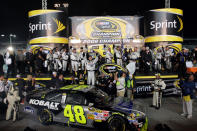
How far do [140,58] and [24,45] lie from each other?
2599 centimetres

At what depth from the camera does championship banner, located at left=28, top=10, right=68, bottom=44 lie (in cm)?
1159

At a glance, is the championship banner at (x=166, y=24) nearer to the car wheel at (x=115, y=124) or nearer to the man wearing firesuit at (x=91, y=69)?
the man wearing firesuit at (x=91, y=69)

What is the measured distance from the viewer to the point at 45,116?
5539 millimetres

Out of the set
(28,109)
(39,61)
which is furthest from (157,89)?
(39,61)

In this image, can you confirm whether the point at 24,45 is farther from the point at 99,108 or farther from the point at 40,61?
the point at 99,108

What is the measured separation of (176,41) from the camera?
12.1m

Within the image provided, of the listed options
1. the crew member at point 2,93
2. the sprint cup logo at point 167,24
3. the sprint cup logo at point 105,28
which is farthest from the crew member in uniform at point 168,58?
the crew member at point 2,93

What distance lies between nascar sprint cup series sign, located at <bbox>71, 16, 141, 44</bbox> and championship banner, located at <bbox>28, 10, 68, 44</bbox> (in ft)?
4.69

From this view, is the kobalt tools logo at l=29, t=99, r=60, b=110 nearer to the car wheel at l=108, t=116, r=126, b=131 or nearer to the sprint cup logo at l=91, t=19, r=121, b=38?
the car wheel at l=108, t=116, r=126, b=131

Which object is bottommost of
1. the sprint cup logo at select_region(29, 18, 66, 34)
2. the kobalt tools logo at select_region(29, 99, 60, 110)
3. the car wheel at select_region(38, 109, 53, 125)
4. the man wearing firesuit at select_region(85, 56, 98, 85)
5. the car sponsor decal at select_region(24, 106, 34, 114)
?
the car wheel at select_region(38, 109, 53, 125)

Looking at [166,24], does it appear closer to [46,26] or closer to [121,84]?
[121,84]


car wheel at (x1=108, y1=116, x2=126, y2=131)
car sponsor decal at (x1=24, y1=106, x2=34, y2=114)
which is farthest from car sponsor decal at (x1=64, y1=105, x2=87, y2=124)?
car sponsor decal at (x1=24, y1=106, x2=34, y2=114)

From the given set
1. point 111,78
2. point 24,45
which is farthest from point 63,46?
point 24,45

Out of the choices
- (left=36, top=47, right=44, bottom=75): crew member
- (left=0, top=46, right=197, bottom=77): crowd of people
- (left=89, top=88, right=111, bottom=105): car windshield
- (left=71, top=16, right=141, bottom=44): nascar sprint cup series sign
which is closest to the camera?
(left=89, top=88, right=111, bottom=105): car windshield
